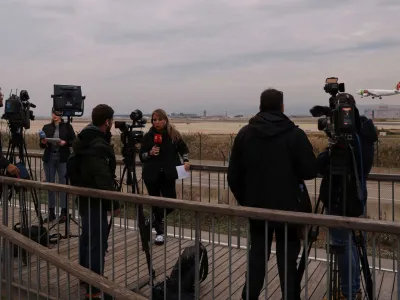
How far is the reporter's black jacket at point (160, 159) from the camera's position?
16.6ft

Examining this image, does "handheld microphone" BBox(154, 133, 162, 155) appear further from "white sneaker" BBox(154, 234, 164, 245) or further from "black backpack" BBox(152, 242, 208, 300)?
"black backpack" BBox(152, 242, 208, 300)

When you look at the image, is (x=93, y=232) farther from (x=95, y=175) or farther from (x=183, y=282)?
(x=183, y=282)

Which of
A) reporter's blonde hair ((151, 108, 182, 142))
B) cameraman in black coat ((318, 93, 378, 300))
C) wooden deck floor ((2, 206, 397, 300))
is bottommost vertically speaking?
wooden deck floor ((2, 206, 397, 300))

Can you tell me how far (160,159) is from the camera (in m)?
5.09

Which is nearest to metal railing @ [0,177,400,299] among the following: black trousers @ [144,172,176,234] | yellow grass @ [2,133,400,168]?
black trousers @ [144,172,176,234]

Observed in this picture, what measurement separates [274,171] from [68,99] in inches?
135

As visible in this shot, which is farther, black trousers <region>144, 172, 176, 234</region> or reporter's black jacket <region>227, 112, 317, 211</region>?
black trousers <region>144, 172, 176, 234</region>

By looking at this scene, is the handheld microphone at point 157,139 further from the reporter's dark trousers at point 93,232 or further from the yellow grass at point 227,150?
the yellow grass at point 227,150

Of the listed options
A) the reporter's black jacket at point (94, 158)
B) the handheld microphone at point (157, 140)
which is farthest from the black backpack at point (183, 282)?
the handheld microphone at point (157, 140)

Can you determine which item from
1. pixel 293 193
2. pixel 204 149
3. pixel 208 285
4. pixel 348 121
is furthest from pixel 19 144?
pixel 204 149

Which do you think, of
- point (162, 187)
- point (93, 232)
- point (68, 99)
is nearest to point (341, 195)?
point (93, 232)

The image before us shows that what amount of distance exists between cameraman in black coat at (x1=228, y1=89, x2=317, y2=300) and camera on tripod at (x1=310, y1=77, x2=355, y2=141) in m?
0.21

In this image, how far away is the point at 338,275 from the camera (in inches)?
131

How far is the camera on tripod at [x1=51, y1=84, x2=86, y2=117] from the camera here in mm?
5547
